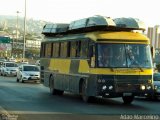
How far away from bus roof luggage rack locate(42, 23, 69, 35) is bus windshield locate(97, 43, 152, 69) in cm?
573

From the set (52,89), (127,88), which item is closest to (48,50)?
(52,89)

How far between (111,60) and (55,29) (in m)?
7.75

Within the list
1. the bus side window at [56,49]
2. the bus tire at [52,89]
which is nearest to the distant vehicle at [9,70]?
the bus tire at [52,89]

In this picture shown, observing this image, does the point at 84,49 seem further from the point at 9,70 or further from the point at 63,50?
the point at 9,70

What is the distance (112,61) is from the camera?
1961 centimetres

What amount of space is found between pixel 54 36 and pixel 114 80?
27.9 ft

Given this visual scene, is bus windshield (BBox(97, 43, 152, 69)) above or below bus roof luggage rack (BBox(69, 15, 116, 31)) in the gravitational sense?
below

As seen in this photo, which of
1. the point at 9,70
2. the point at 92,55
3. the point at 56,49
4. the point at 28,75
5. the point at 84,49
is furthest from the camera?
the point at 9,70

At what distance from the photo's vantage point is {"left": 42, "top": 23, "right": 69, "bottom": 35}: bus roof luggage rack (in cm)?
2566

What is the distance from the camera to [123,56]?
1975 cm

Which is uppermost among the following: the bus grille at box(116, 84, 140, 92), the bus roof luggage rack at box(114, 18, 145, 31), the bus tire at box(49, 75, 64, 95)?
the bus roof luggage rack at box(114, 18, 145, 31)

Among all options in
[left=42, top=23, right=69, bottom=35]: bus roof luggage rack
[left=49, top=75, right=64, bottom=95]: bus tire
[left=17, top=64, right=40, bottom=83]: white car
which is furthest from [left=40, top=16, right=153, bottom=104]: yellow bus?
[left=17, top=64, right=40, bottom=83]: white car

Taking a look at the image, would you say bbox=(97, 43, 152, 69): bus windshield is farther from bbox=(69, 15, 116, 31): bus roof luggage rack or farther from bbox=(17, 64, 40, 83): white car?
bbox=(17, 64, 40, 83): white car

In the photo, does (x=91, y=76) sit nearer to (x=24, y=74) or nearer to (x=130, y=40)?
(x=130, y=40)
